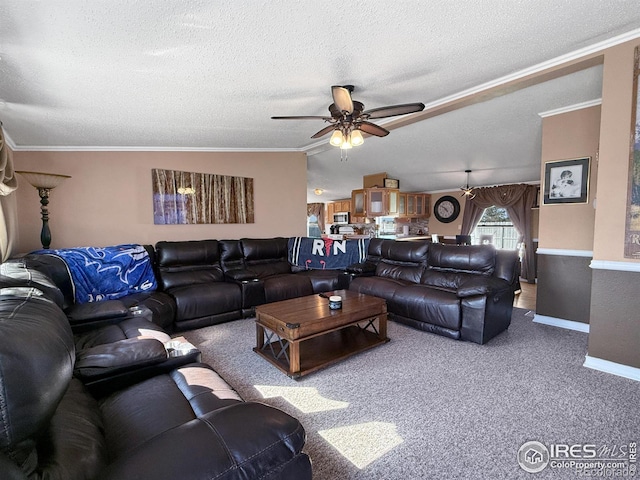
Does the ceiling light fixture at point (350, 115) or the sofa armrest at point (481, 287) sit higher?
the ceiling light fixture at point (350, 115)

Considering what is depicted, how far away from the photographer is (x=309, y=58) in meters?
2.29

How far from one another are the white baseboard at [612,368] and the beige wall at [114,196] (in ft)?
14.4

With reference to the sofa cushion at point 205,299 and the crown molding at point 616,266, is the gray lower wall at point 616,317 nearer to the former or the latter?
the crown molding at point 616,266

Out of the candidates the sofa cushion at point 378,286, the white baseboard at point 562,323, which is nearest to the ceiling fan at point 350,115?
the sofa cushion at point 378,286

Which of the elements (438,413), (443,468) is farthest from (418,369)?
(443,468)

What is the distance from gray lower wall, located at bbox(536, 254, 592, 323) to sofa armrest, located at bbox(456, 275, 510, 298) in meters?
0.90

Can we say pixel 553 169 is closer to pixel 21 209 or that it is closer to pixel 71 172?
pixel 71 172

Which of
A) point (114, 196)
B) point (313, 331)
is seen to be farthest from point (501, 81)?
point (114, 196)

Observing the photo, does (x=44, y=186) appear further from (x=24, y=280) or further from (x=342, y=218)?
(x=342, y=218)

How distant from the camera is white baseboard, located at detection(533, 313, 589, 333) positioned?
10.9 ft

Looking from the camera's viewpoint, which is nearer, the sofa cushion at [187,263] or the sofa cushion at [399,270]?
the sofa cushion at [187,263]

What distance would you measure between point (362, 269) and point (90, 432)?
3.60 metres

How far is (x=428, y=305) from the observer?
319 cm

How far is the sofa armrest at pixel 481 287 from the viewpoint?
293cm
